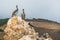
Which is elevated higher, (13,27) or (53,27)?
(13,27)

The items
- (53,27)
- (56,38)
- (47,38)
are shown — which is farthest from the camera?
(53,27)

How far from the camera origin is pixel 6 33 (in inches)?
1017

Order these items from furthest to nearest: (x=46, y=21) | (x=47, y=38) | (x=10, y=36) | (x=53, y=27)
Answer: (x=46, y=21), (x=53, y=27), (x=10, y=36), (x=47, y=38)

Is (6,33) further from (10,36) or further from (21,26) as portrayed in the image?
(21,26)

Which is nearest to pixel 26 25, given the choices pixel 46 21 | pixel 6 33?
pixel 6 33

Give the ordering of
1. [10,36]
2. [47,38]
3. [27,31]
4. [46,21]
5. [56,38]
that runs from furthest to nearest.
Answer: [46,21]
[56,38]
[10,36]
[27,31]
[47,38]

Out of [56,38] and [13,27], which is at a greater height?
[13,27]

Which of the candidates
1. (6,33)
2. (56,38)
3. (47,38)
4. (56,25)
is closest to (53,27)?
(56,25)

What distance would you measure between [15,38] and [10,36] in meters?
1.55

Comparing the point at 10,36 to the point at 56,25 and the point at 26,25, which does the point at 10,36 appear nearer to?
the point at 26,25

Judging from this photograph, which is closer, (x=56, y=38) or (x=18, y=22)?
(x=18, y=22)

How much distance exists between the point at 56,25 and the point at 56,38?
16.2 metres

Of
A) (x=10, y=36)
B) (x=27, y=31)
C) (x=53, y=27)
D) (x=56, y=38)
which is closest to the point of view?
(x=27, y=31)

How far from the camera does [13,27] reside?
2502cm
